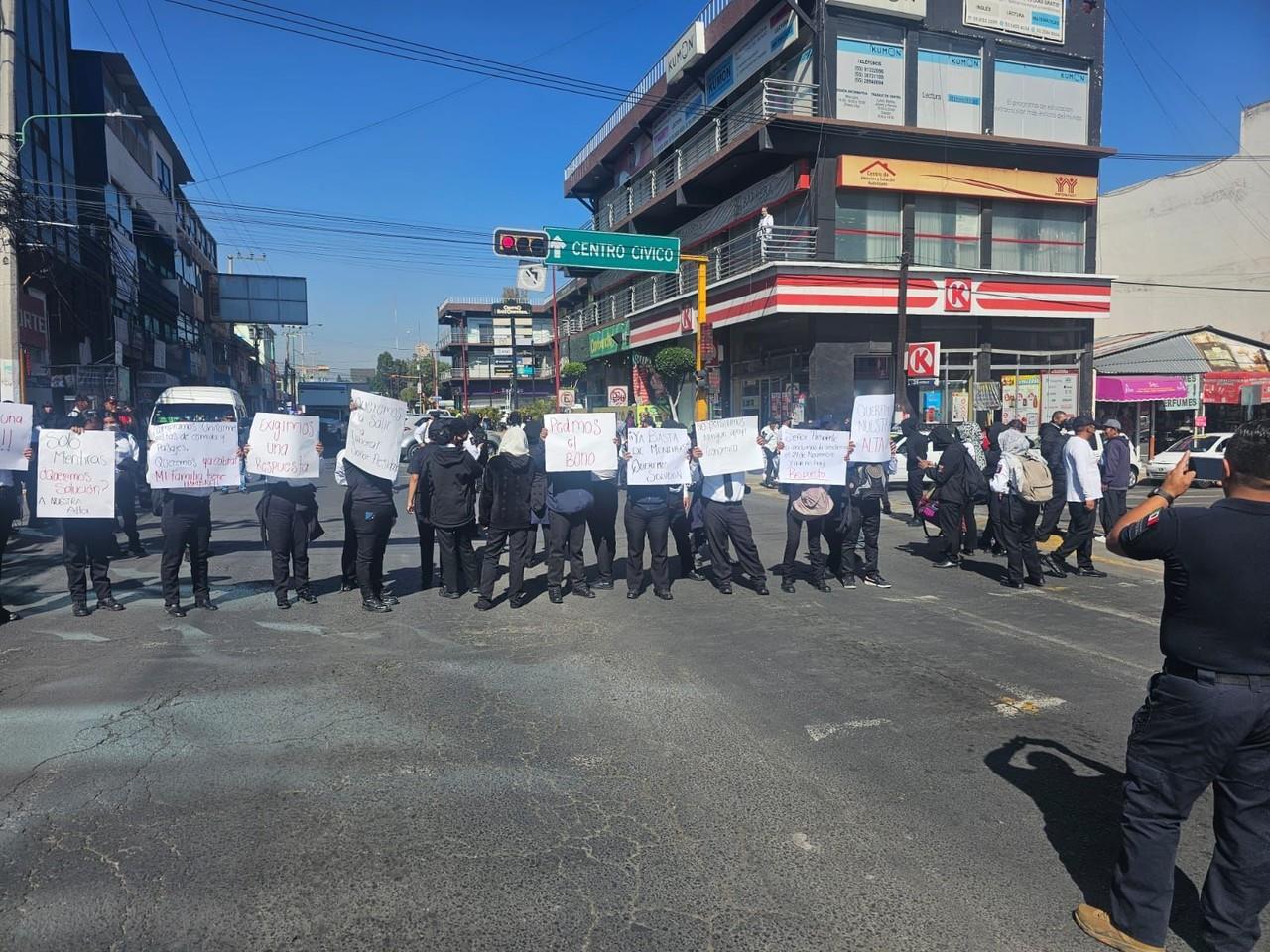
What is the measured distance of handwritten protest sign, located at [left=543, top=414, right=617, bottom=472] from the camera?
830 cm

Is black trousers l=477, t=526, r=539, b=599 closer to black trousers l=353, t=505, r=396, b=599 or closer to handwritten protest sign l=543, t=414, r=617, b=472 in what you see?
handwritten protest sign l=543, t=414, r=617, b=472

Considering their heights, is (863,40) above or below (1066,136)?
above

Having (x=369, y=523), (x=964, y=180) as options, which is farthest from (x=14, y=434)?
(x=964, y=180)

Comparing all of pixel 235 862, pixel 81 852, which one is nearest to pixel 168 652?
pixel 81 852

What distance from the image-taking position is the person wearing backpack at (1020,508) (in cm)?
905

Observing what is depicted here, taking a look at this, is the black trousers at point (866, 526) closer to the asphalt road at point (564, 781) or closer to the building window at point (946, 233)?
the asphalt road at point (564, 781)

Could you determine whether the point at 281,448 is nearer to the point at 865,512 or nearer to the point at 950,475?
the point at 865,512

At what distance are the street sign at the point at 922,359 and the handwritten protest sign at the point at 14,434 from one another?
20.4 metres

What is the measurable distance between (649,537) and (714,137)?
24.3m

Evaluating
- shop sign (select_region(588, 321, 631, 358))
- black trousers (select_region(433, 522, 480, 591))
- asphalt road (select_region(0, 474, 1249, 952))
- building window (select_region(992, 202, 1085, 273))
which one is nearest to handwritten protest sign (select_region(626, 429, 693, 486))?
asphalt road (select_region(0, 474, 1249, 952))

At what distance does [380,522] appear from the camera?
7.87 meters

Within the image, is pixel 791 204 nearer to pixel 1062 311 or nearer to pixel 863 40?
pixel 863 40

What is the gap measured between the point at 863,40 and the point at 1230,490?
26.1 meters

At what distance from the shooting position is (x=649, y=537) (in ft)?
28.1
